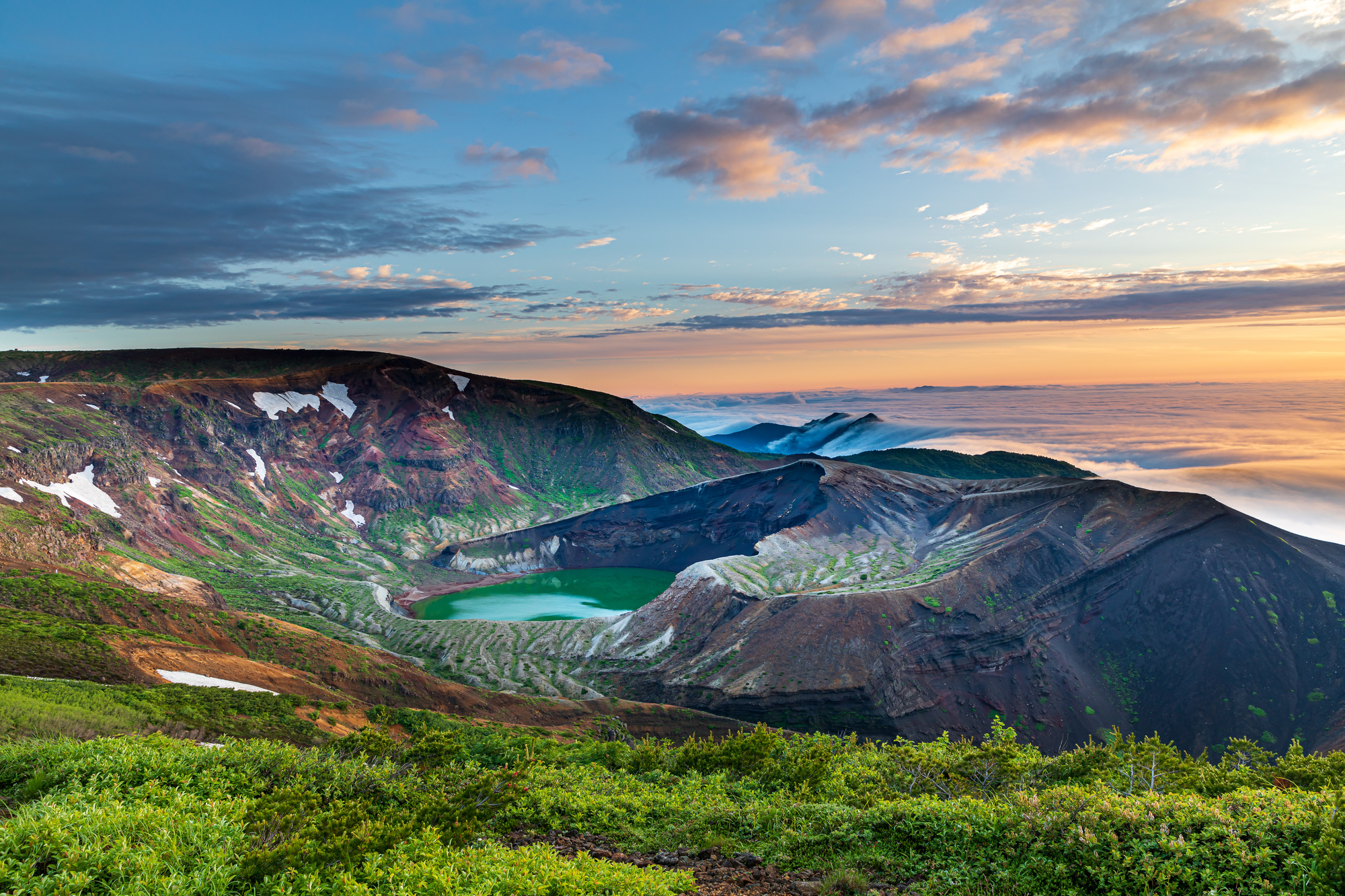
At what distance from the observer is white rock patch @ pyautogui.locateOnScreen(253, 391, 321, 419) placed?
158 metres

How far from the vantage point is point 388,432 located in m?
174

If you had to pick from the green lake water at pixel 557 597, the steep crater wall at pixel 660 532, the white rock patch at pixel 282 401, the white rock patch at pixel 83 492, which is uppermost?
the white rock patch at pixel 282 401

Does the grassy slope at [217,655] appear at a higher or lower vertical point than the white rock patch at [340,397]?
lower

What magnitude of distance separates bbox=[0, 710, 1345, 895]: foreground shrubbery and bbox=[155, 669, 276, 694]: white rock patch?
20540 mm

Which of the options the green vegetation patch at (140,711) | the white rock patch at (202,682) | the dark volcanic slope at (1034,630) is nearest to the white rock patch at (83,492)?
the white rock patch at (202,682)

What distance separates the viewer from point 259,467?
142 meters

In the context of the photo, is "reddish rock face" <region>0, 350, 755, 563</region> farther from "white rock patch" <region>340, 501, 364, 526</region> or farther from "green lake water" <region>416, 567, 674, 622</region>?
"green lake water" <region>416, 567, 674, 622</region>

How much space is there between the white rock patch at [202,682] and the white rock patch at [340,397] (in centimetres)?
14922

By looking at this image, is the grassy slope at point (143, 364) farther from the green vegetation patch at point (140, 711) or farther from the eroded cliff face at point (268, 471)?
the green vegetation patch at point (140, 711)

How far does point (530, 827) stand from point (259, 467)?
511ft

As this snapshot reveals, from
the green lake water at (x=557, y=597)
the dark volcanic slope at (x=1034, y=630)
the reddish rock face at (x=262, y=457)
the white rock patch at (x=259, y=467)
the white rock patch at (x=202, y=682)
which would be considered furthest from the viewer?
the white rock patch at (x=259, y=467)

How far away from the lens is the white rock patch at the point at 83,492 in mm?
89312

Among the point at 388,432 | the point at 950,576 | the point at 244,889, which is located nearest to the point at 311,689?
the point at 244,889

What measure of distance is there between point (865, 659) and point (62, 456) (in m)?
127
